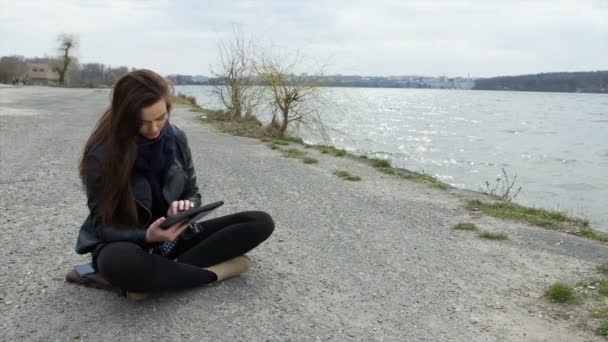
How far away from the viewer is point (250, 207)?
626cm

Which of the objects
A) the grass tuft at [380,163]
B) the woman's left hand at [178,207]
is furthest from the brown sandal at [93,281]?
the grass tuft at [380,163]

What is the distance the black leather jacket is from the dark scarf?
1.5 inches

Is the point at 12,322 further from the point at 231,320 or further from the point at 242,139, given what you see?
the point at 242,139

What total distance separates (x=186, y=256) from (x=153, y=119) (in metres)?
0.93

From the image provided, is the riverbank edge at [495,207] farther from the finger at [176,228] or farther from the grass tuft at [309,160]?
the grass tuft at [309,160]

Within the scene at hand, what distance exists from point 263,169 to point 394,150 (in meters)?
10.2

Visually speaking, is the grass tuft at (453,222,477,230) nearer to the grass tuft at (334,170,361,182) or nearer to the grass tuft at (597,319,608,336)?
the grass tuft at (597,319,608,336)

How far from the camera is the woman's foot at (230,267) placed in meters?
3.72

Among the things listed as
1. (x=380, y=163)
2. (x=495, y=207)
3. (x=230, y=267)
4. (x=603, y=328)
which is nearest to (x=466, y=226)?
(x=495, y=207)

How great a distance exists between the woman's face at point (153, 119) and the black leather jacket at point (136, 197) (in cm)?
26

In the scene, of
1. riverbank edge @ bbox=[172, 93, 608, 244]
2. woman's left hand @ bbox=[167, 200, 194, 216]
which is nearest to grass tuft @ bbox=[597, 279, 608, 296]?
riverbank edge @ bbox=[172, 93, 608, 244]

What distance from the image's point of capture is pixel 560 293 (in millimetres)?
3803

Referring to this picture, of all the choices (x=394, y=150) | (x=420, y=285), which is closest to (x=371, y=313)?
(x=420, y=285)

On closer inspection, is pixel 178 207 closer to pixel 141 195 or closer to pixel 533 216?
pixel 141 195
